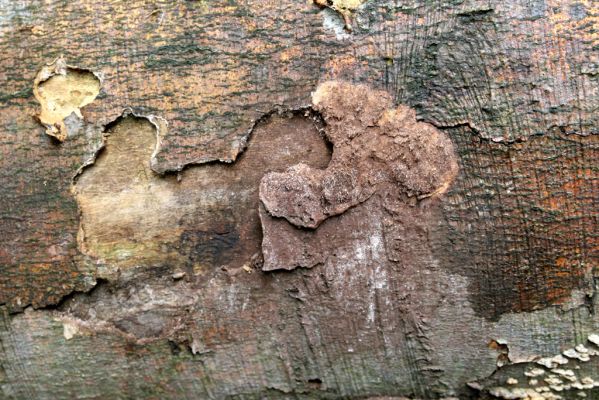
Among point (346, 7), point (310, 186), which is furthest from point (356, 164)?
point (346, 7)

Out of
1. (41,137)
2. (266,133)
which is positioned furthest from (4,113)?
(266,133)

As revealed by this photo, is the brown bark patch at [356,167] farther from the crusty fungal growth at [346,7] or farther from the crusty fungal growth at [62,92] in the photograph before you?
the crusty fungal growth at [62,92]

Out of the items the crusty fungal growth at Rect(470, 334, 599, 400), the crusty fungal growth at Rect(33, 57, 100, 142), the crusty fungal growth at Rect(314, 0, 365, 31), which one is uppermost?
the crusty fungal growth at Rect(314, 0, 365, 31)

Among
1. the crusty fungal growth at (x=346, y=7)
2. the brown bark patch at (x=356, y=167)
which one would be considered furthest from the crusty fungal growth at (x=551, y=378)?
the crusty fungal growth at (x=346, y=7)

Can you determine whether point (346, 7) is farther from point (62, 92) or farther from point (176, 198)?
point (62, 92)

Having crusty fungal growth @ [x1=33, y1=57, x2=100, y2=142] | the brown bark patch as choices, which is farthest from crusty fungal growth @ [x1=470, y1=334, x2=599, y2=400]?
crusty fungal growth @ [x1=33, y1=57, x2=100, y2=142]

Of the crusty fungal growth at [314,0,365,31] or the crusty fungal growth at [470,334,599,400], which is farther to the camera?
the crusty fungal growth at [470,334,599,400]

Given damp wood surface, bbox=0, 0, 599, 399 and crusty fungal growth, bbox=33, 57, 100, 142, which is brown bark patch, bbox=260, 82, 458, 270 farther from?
crusty fungal growth, bbox=33, 57, 100, 142
